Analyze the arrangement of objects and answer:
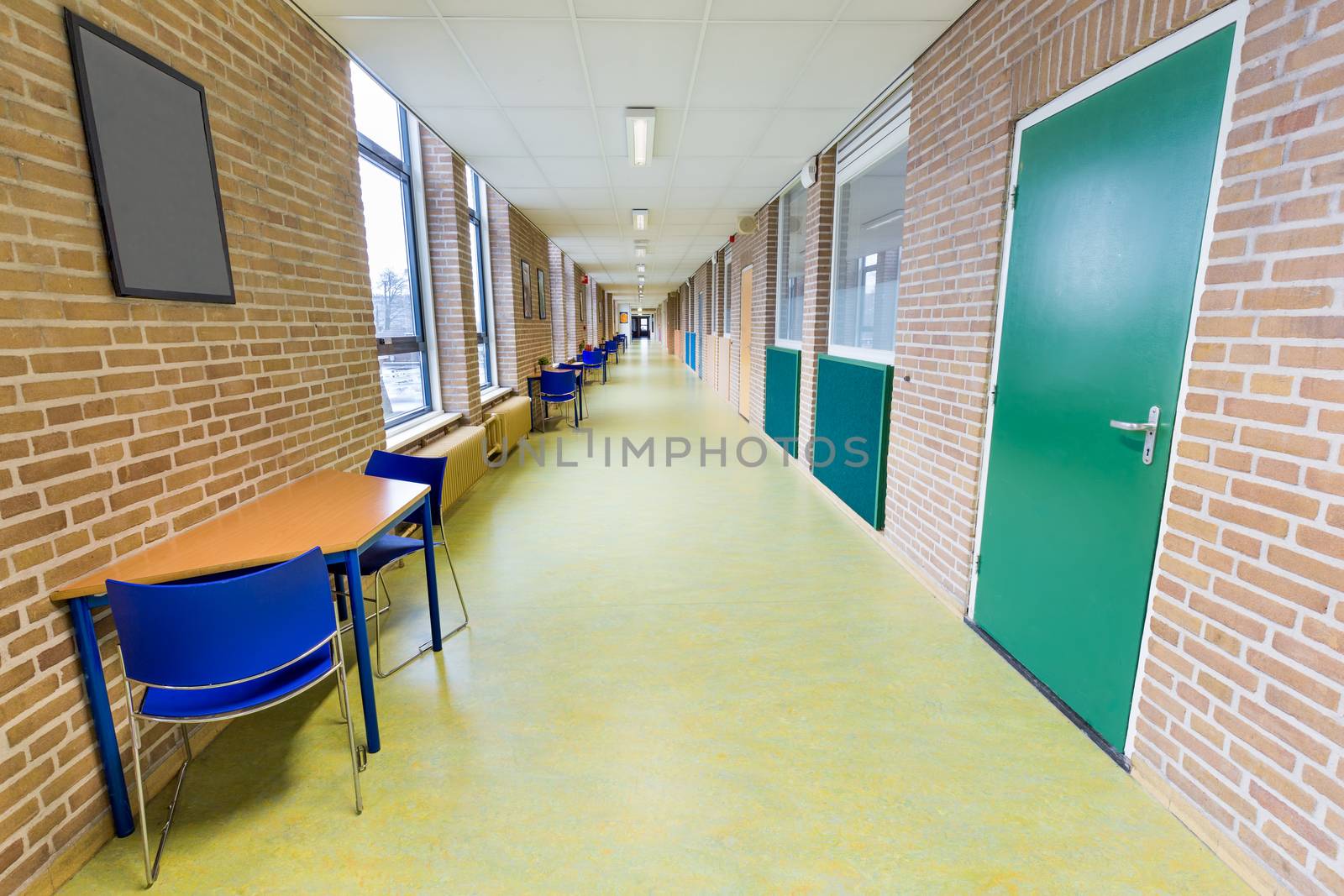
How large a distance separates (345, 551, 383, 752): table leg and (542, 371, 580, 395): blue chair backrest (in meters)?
5.89

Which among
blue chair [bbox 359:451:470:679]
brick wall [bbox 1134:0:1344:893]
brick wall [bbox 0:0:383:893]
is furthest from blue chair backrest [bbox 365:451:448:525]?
brick wall [bbox 1134:0:1344:893]

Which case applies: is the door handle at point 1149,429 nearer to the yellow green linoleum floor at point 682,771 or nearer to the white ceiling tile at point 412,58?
the yellow green linoleum floor at point 682,771

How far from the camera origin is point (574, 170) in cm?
559

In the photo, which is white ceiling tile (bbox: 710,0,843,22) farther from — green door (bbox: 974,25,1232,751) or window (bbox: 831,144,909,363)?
window (bbox: 831,144,909,363)

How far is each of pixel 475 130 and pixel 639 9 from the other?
2.17m

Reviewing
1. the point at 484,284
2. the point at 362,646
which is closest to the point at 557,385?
the point at 484,284

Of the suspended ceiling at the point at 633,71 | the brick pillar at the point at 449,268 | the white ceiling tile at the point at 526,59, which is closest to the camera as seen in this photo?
the suspended ceiling at the point at 633,71

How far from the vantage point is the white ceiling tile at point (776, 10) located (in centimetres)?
271

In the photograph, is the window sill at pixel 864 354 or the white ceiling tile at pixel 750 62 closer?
the white ceiling tile at pixel 750 62

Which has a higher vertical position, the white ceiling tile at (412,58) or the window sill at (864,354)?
the white ceiling tile at (412,58)

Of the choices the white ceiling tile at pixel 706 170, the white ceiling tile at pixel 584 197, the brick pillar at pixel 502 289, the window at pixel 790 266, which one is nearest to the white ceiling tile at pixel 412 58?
the white ceiling tile at pixel 706 170

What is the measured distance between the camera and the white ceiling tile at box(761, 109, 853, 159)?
414cm

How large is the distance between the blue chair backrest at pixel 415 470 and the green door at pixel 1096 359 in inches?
102

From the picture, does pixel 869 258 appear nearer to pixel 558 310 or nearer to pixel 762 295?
pixel 762 295
